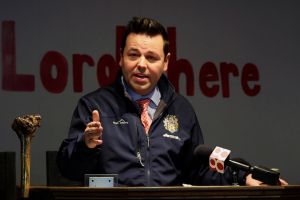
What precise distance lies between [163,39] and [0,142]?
1.91m

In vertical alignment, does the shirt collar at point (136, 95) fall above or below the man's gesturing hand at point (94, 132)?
above

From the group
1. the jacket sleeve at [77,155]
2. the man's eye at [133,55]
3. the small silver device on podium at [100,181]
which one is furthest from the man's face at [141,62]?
the small silver device on podium at [100,181]

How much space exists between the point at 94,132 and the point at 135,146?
404 millimetres

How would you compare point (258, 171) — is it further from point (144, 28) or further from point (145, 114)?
point (144, 28)

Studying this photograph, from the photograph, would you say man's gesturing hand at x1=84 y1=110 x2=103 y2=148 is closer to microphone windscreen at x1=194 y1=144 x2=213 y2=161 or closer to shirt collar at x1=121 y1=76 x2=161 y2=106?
microphone windscreen at x1=194 y1=144 x2=213 y2=161

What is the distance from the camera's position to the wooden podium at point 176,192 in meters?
1.85

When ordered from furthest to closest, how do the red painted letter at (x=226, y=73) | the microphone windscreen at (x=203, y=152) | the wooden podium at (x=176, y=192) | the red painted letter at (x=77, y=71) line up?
the red painted letter at (x=226, y=73)
the red painted letter at (x=77, y=71)
the microphone windscreen at (x=203, y=152)
the wooden podium at (x=176, y=192)

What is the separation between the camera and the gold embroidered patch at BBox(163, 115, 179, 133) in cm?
262

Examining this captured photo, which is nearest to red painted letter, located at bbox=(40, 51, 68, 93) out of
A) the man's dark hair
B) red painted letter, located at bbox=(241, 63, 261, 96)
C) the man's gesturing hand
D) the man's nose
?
red painted letter, located at bbox=(241, 63, 261, 96)

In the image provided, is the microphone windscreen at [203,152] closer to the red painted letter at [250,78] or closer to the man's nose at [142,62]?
the man's nose at [142,62]

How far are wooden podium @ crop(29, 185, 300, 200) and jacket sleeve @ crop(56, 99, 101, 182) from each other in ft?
1.16

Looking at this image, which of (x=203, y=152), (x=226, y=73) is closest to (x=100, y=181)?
(x=203, y=152)

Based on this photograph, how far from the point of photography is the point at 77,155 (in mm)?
2312

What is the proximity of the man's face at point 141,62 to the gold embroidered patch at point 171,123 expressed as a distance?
157 millimetres
